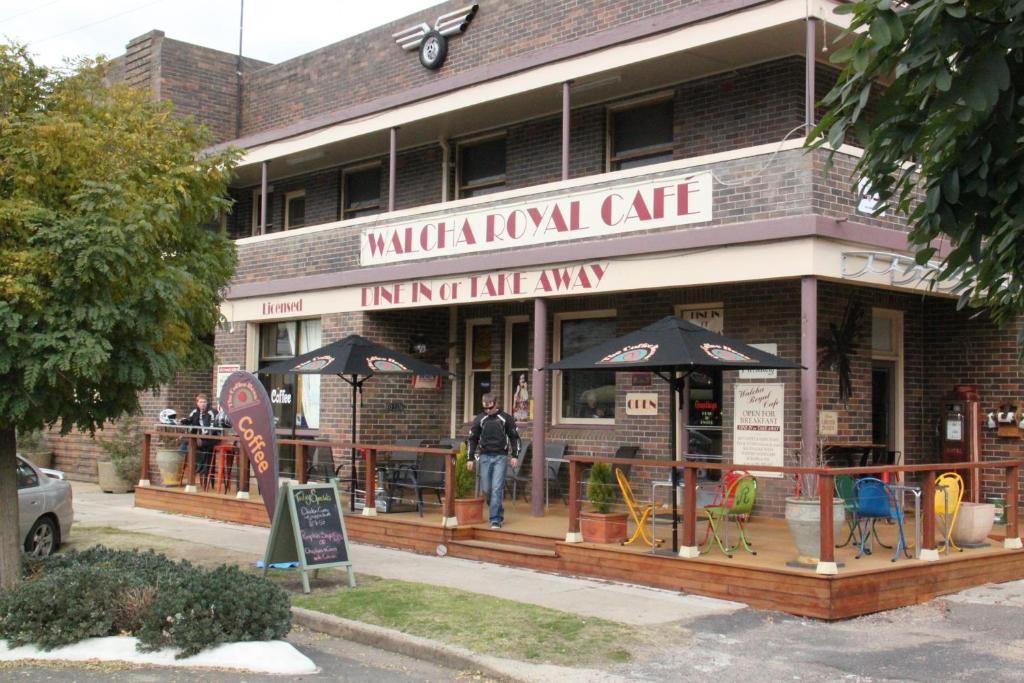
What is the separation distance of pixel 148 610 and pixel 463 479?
19.2 ft

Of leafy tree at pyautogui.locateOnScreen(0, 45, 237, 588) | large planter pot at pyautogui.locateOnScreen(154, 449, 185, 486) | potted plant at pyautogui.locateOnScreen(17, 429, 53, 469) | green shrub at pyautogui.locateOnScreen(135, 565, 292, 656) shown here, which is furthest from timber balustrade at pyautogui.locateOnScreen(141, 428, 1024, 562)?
potted plant at pyautogui.locateOnScreen(17, 429, 53, 469)

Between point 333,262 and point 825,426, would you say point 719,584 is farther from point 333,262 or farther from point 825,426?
point 333,262

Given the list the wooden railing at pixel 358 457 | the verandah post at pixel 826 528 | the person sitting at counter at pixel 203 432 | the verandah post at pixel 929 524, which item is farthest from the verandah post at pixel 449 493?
the person sitting at counter at pixel 203 432

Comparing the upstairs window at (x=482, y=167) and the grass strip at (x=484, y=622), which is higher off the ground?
the upstairs window at (x=482, y=167)

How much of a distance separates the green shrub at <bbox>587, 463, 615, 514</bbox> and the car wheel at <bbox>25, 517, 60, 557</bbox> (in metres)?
6.31

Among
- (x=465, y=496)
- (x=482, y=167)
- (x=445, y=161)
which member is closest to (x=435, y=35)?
(x=445, y=161)

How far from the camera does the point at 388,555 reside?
12.6 m

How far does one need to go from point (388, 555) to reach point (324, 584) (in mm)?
2056

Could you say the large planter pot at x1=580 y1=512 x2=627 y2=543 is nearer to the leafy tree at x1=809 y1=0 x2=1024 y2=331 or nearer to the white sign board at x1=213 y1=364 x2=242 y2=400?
the leafy tree at x1=809 y1=0 x2=1024 y2=331

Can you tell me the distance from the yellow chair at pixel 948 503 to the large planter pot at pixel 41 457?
58.5 ft

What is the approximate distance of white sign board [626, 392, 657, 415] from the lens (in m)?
14.5

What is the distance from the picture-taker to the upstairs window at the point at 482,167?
1686 cm

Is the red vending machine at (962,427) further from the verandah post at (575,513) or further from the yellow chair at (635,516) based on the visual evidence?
the verandah post at (575,513)

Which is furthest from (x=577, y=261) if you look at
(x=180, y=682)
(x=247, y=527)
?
(x=180, y=682)
